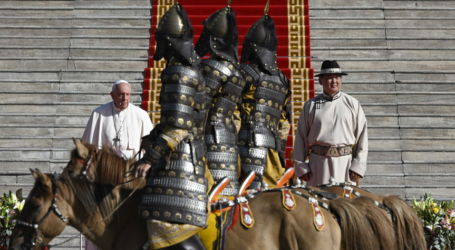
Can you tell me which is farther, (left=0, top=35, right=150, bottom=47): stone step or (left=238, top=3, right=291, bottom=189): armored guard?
(left=0, top=35, right=150, bottom=47): stone step

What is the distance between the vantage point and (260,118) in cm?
589

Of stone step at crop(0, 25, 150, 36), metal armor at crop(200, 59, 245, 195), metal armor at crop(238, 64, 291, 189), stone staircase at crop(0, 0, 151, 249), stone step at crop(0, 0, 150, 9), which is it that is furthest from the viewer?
stone step at crop(0, 0, 150, 9)

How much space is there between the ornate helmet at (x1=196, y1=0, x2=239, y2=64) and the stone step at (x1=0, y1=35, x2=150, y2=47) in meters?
6.09

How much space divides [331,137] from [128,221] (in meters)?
2.68

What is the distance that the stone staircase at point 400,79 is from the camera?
9562 mm

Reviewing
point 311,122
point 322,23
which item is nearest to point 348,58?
point 322,23

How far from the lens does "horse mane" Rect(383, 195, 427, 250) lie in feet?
15.1

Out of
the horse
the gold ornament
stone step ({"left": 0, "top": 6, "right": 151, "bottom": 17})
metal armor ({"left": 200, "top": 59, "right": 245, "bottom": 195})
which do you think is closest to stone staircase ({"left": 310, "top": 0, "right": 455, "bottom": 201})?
stone step ({"left": 0, "top": 6, "right": 151, "bottom": 17})

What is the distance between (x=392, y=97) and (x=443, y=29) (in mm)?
1886

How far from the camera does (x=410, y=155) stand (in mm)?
9734

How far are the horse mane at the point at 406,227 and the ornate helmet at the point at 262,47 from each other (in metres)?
1.97

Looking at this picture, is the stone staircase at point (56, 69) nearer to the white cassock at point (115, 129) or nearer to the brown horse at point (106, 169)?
the white cassock at point (115, 129)

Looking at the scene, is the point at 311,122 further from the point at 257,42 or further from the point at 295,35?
the point at 295,35

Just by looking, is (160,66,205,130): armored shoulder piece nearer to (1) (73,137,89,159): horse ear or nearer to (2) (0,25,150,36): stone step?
(1) (73,137,89,159): horse ear
